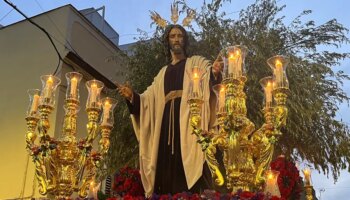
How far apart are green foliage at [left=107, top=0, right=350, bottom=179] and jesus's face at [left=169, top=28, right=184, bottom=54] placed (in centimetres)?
258

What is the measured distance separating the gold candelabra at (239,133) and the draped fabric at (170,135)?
1.97 feet

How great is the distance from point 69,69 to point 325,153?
5.40 meters

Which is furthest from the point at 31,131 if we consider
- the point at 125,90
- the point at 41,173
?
the point at 125,90

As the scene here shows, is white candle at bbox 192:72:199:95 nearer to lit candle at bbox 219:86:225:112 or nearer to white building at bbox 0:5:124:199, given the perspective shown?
lit candle at bbox 219:86:225:112

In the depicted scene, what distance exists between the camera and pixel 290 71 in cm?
860

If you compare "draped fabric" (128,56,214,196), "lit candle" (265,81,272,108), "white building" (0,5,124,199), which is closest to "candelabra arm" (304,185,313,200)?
A: "draped fabric" (128,56,214,196)

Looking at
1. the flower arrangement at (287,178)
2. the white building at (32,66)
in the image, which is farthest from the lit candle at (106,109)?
the white building at (32,66)

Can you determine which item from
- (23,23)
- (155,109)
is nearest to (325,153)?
(155,109)

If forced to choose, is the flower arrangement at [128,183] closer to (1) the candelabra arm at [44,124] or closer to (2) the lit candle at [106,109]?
(2) the lit candle at [106,109]

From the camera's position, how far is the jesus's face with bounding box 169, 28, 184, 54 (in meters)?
5.84

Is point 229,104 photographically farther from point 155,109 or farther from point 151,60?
point 151,60

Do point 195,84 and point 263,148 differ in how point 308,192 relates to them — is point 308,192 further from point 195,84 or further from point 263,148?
point 195,84

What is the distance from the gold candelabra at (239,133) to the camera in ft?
13.9

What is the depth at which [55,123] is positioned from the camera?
1073 centimetres
